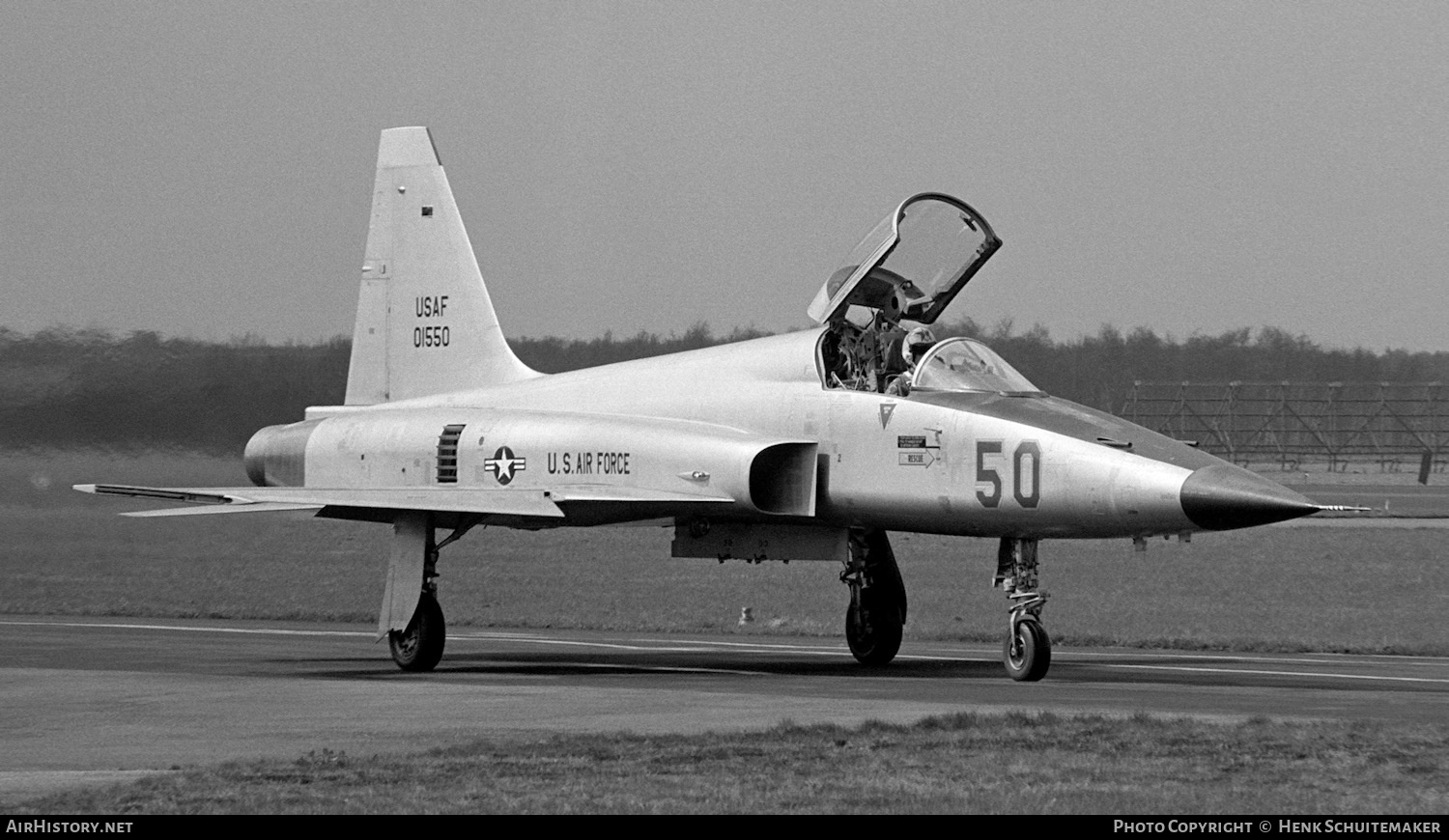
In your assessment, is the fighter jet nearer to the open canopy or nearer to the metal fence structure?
the open canopy

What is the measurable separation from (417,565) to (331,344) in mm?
10060

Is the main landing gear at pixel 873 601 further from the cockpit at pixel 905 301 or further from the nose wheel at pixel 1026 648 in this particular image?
the nose wheel at pixel 1026 648

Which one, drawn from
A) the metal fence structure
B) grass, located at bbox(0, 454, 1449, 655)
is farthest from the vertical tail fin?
the metal fence structure

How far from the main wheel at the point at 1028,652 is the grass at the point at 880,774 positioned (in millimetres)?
3404

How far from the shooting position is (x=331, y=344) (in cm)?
2552

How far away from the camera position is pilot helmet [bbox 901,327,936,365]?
15.1 meters

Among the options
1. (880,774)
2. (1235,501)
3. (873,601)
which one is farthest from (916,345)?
(880,774)

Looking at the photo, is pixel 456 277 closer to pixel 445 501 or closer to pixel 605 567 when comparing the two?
pixel 445 501

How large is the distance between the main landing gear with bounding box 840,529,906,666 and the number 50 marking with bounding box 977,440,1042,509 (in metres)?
2.10

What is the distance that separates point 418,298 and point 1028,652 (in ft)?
27.2

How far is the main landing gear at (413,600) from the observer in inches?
623

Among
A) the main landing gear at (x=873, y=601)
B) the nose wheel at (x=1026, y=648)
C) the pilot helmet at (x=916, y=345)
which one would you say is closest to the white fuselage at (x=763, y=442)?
the pilot helmet at (x=916, y=345)

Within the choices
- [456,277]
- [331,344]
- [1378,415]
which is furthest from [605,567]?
Answer: [1378,415]

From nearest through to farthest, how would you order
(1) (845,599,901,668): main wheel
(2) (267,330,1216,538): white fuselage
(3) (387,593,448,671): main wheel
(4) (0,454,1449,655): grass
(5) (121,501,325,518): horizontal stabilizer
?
(2) (267,330,1216,538): white fuselage
(5) (121,501,325,518): horizontal stabilizer
(3) (387,593,448,671): main wheel
(1) (845,599,901,668): main wheel
(4) (0,454,1449,655): grass
